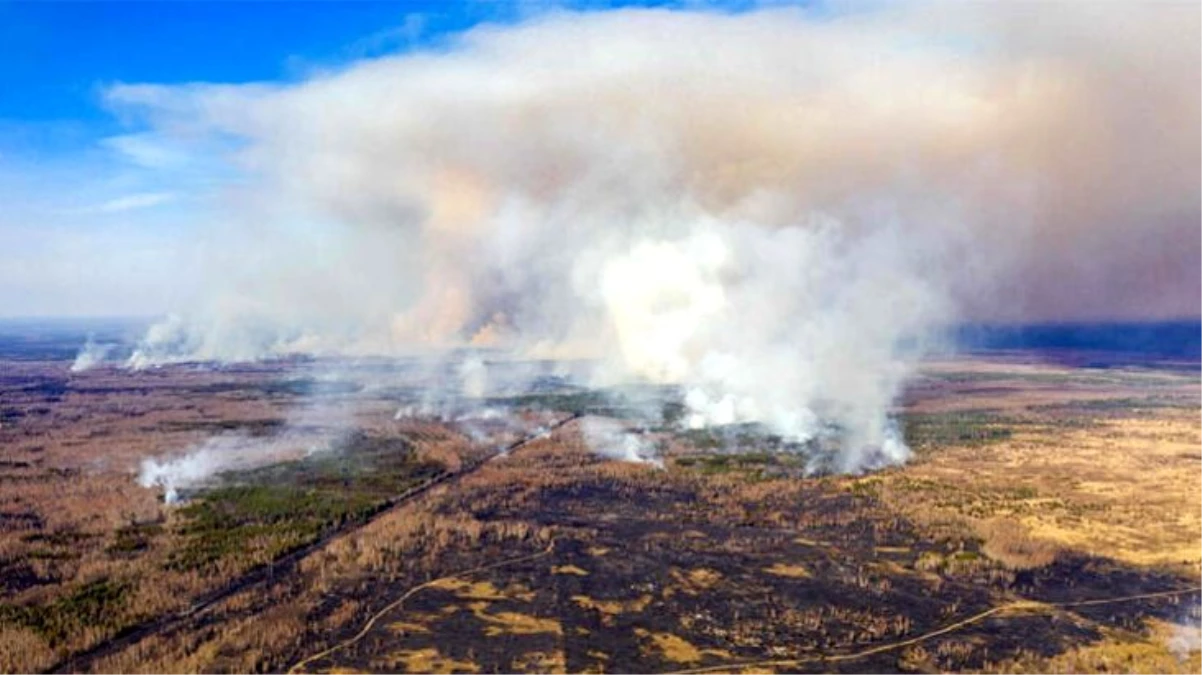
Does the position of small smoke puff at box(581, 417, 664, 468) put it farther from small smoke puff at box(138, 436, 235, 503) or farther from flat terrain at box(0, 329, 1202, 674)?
small smoke puff at box(138, 436, 235, 503)

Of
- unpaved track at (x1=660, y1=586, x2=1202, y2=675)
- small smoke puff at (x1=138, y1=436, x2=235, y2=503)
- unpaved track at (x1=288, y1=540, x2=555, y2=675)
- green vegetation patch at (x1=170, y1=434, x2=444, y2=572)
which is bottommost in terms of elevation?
unpaved track at (x1=660, y1=586, x2=1202, y2=675)

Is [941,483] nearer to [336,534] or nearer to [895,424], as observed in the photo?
[895,424]

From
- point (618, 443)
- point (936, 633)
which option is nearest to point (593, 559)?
point (936, 633)

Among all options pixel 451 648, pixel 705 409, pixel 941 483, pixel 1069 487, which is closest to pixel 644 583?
pixel 451 648

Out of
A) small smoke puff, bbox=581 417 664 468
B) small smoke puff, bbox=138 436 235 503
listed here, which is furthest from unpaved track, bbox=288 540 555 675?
small smoke puff, bbox=581 417 664 468

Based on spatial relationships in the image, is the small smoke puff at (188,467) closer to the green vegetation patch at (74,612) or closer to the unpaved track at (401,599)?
the green vegetation patch at (74,612)

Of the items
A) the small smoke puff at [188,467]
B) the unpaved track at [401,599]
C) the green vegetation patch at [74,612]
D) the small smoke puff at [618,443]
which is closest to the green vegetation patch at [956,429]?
the small smoke puff at [618,443]
